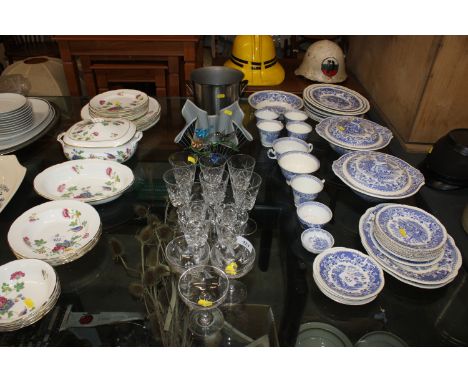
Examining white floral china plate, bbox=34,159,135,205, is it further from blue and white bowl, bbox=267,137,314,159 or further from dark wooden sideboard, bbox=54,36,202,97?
dark wooden sideboard, bbox=54,36,202,97

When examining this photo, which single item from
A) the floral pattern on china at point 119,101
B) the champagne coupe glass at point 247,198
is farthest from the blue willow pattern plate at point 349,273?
the floral pattern on china at point 119,101

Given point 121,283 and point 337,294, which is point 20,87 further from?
point 337,294

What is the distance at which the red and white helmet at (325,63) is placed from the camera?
6.23 ft

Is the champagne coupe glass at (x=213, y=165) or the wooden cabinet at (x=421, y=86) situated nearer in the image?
the champagne coupe glass at (x=213, y=165)

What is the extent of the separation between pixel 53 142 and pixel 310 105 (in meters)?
1.01

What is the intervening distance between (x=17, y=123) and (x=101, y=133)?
1.03 feet

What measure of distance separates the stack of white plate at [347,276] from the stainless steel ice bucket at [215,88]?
659mm

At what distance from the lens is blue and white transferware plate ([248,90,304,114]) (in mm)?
1595

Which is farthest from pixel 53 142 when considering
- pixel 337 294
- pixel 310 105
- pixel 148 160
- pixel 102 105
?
pixel 337 294

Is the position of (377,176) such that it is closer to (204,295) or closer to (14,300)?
(204,295)

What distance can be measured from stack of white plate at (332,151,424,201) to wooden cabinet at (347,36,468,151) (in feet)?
1.38

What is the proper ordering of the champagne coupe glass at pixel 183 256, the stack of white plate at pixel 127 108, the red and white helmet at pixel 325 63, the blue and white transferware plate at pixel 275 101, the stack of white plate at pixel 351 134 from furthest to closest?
the red and white helmet at pixel 325 63, the blue and white transferware plate at pixel 275 101, the stack of white plate at pixel 127 108, the stack of white plate at pixel 351 134, the champagne coupe glass at pixel 183 256

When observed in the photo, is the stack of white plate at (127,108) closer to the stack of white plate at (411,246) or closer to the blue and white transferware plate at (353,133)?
the blue and white transferware plate at (353,133)

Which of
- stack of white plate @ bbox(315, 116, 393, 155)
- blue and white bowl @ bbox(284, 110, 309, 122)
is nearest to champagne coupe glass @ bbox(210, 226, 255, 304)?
stack of white plate @ bbox(315, 116, 393, 155)
